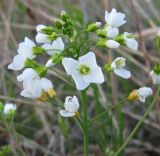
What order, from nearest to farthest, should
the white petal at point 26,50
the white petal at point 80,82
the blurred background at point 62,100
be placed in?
the white petal at point 80,82 → the white petal at point 26,50 → the blurred background at point 62,100

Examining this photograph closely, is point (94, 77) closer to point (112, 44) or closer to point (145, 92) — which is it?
point (112, 44)

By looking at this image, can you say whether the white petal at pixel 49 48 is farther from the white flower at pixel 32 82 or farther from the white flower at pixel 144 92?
the white flower at pixel 144 92

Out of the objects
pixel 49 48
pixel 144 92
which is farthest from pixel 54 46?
pixel 144 92

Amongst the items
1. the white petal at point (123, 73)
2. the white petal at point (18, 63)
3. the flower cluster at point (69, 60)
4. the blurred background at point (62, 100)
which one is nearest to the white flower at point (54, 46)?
the flower cluster at point (69, 60)

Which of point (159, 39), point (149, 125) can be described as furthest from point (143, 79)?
point (159, 39)

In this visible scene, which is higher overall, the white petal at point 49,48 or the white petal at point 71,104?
the white petal at point 49,48

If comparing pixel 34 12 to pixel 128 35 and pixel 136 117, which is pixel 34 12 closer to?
pixel 136 117

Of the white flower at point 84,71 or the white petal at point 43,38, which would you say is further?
the white petal at point 43,38

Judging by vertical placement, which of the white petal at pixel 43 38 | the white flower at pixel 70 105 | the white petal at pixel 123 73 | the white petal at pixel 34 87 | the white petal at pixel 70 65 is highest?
the white petal at pixel 43 38

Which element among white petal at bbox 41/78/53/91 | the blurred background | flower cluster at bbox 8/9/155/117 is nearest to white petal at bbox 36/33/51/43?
flower cluster at bbox 8/9/155/117
